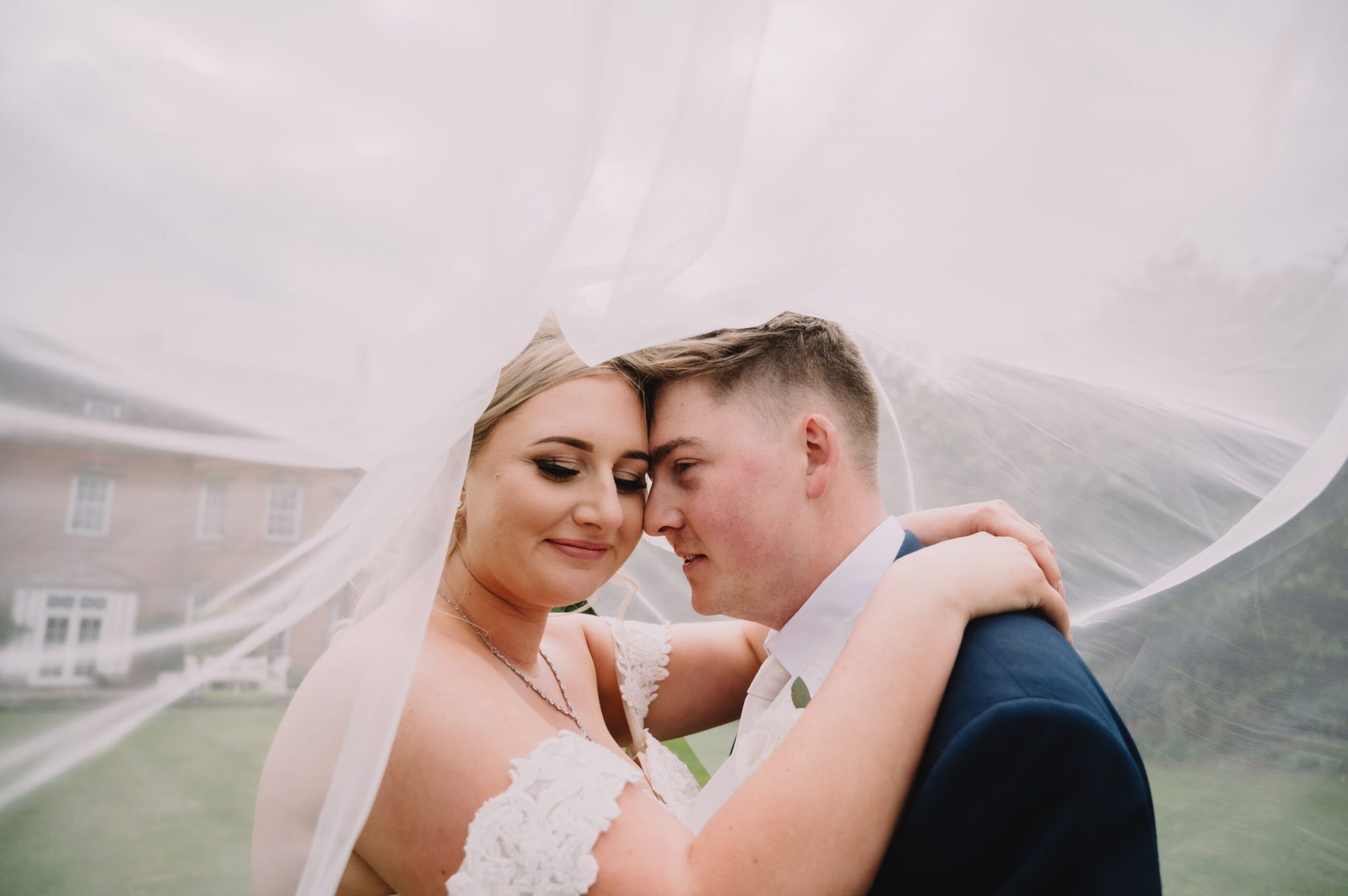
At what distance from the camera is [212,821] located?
84.4 inches

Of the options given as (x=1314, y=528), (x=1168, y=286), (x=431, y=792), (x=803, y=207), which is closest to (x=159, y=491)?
(x=431, y=792)

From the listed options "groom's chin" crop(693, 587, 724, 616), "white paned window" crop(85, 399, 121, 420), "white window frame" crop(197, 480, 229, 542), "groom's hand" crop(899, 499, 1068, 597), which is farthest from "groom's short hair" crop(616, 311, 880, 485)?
"white paned window" crop(85, 399, 121, 420)

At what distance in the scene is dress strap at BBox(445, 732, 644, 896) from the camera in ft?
6.32

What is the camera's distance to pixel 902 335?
280 centimetres

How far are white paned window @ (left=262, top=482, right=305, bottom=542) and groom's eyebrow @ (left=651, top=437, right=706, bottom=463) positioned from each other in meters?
1.27

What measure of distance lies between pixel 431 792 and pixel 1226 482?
7.98ft

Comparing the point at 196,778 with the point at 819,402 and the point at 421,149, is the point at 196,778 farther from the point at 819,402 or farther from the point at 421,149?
the point at 819,402

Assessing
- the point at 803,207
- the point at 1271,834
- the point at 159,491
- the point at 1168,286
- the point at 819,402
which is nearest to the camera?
the point at 159,491

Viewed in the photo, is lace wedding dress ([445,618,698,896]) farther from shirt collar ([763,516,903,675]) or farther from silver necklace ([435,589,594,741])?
shirt collar ([763,516,903,675])

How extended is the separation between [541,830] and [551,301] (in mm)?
1247

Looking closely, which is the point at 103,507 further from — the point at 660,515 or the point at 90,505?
the point at 660,515

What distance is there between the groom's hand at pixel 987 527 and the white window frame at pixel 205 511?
2135 millimetres

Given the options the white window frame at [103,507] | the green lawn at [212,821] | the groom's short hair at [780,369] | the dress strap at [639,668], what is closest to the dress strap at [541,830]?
the green lawn at [212,821]

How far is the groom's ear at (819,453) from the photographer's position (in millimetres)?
2900
